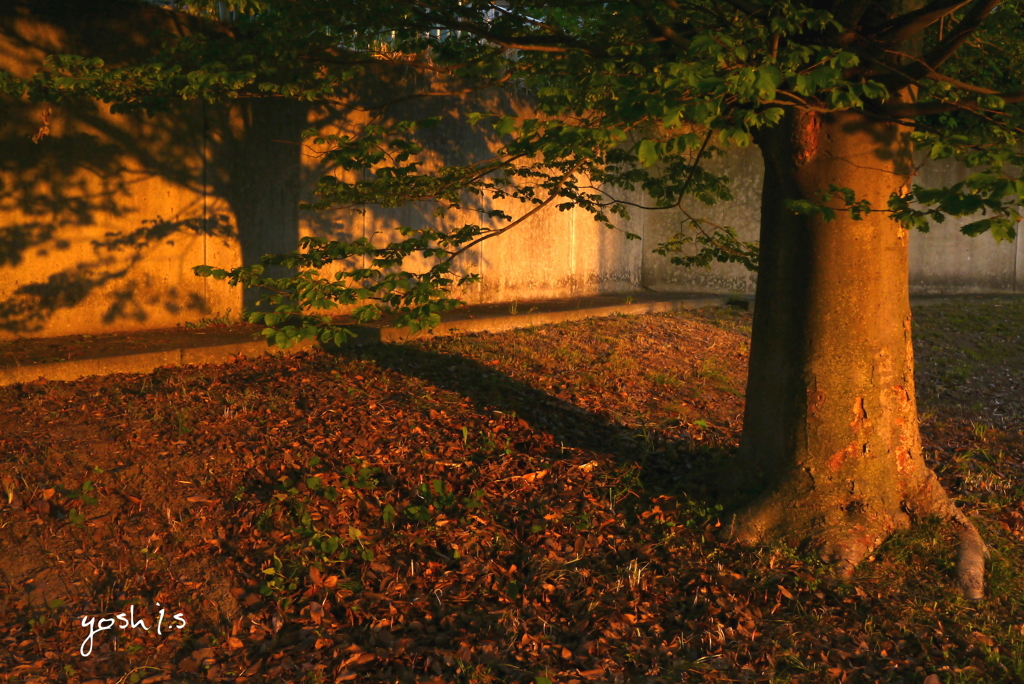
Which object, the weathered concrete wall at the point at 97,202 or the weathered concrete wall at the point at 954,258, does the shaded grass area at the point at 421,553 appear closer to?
the weathered concrete wall at the point at 97,202

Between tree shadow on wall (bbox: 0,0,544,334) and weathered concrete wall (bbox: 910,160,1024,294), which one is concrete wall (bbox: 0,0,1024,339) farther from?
weathered concrete wall (bbox: 910,160,1024,294)

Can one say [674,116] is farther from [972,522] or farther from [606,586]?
[972,522]

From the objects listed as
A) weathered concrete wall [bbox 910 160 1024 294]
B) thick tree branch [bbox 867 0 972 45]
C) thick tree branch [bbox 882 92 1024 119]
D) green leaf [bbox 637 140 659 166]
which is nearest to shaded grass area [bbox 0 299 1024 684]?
green leaf [bbox 637 140 659 166]

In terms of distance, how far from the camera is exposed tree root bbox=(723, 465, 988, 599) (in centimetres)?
494

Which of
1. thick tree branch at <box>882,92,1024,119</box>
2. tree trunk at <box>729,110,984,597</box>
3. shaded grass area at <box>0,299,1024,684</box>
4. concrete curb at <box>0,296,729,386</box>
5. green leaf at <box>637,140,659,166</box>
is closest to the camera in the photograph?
green leaf at <box>637,140,659,166</box>

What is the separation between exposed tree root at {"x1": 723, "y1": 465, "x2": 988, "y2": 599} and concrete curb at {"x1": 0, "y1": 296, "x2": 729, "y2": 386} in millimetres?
2688

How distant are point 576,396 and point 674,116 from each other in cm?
401

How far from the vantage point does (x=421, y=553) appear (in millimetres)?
4668

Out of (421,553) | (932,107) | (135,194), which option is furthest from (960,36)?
(135,194)

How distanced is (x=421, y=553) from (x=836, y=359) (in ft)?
8.14

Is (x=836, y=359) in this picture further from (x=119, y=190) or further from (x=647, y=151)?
(x=119, y=190)

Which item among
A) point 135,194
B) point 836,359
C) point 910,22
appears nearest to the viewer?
point 910,22

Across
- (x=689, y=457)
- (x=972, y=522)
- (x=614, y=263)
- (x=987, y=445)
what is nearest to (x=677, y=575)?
(x=689, y=457)

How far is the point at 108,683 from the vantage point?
3.62 meters
